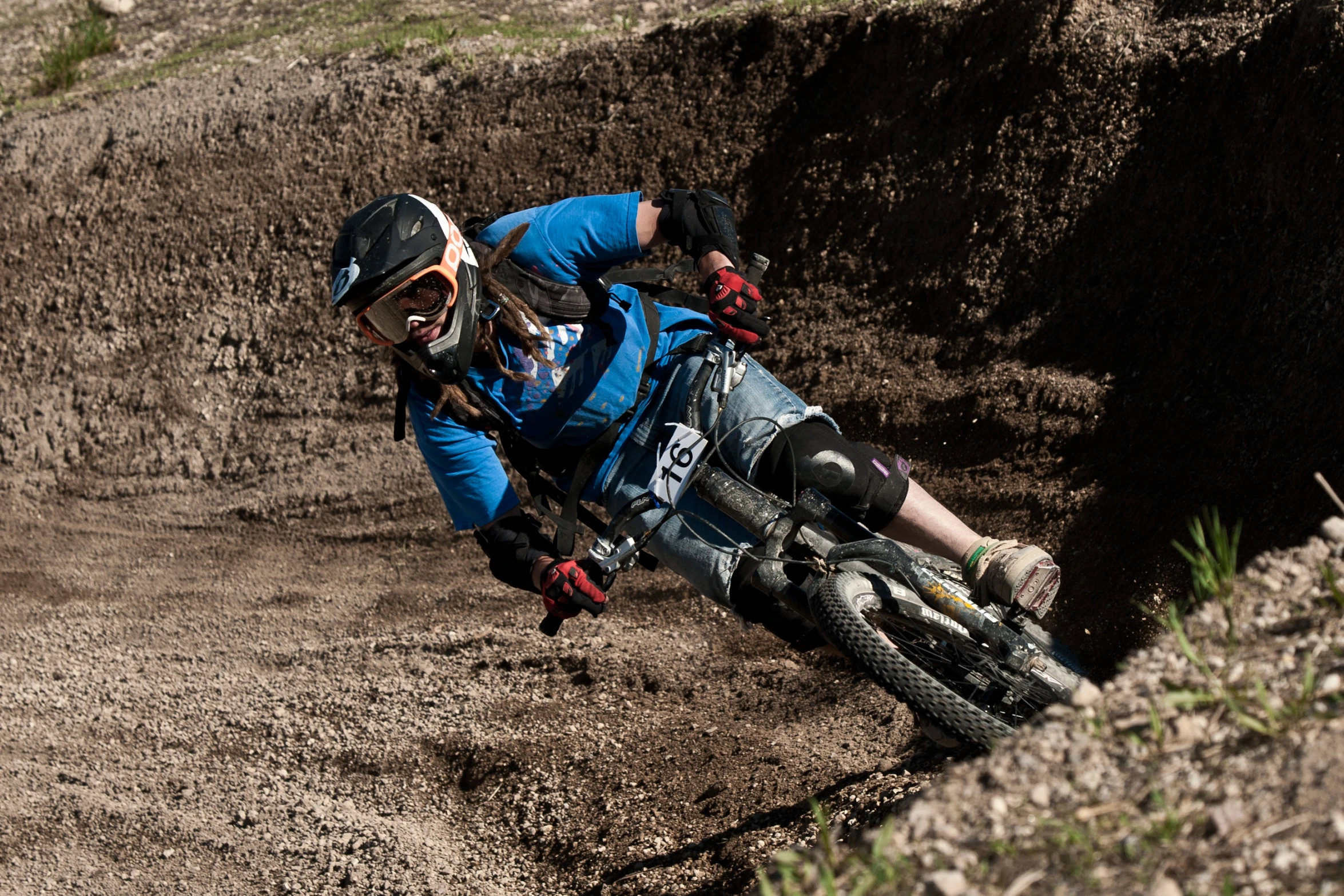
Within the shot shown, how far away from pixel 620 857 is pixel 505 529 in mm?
1370

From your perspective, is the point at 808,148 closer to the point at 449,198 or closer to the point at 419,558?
the point at 449,198

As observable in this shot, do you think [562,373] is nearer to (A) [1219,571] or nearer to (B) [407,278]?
(B) [407,278]

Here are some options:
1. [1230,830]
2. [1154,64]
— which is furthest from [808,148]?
[1230,830]

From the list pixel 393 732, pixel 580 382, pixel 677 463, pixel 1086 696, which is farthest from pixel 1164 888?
pixel 393 732

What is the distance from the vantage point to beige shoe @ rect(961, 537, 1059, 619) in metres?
3.19

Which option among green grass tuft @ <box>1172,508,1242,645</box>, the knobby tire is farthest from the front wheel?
green grass tuft @ <box>1172,508,1242,645</box>

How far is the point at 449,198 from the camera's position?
755 centimetres

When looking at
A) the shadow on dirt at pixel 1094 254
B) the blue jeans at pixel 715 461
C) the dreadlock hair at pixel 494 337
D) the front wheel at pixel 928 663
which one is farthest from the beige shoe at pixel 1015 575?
the dreadlock hair at pixel 494 337

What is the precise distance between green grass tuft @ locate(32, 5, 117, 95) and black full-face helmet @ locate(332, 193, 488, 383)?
8.19 metres

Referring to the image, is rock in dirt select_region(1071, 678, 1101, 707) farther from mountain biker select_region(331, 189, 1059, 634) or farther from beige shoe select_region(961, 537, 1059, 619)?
mountain biker select_region(331, 189, 1059, 634)

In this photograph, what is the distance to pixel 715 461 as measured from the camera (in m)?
3.76

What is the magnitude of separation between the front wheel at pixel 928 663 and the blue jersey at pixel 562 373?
110cm

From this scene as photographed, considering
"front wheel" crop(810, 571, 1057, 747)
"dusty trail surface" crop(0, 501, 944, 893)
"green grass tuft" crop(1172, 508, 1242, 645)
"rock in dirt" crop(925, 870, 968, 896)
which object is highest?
"green grass tuft" crop(1172, 508, 1242, 645)

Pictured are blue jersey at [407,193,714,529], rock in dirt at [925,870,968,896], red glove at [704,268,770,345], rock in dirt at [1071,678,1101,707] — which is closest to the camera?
rock in dirt at [925,870,968,896]
